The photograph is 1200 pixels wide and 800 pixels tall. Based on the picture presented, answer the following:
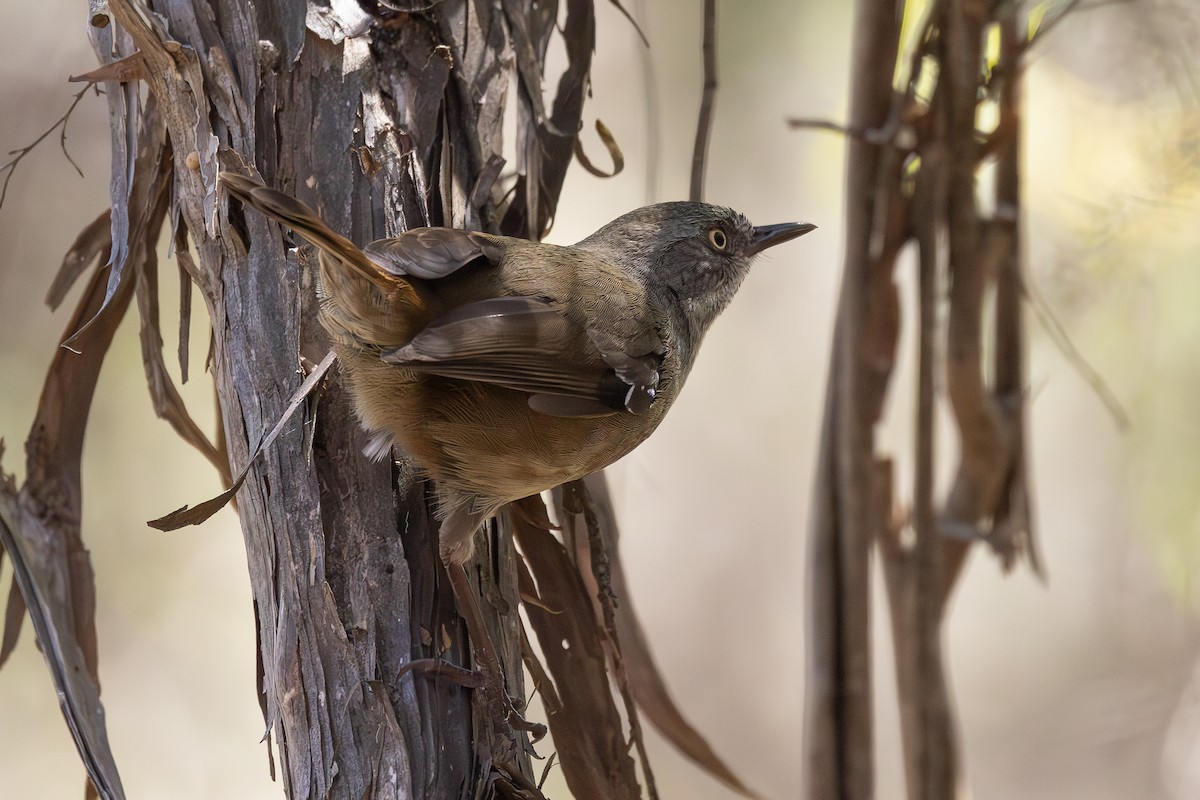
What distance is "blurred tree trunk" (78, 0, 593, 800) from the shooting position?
5.73ft

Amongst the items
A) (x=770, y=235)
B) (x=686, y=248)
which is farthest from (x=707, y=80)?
(x=770, y=235)

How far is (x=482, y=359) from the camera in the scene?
1846 millimetres

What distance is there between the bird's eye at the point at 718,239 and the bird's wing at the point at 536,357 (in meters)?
0.65

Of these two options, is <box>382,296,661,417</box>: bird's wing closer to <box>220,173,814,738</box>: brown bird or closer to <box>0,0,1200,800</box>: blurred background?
<box>220,173,814,738</box>: brown bird

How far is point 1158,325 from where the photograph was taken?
3.64 metres

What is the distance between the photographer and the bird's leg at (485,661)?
182 cm

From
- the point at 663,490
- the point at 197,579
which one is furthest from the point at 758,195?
the point at 197,579

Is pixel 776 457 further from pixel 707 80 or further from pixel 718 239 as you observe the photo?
pixel 707 80

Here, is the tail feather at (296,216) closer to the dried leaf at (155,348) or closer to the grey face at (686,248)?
the dried leaf at (155,348)

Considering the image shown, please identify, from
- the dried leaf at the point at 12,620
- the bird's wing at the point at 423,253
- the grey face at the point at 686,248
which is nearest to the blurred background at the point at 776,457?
the grey face at the point at 686,248

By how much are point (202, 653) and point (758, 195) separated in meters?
3.28

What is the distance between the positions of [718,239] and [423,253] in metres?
→ 1.19

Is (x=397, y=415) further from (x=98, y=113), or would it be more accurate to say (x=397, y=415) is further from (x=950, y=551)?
(x=98, y=113)

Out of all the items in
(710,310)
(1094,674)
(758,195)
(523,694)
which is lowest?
(1094,674)
